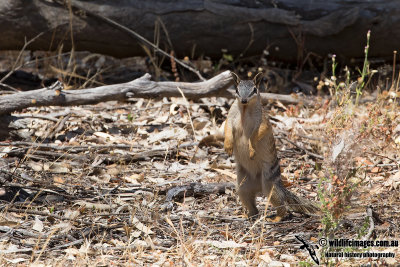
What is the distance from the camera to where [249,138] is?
4.75m

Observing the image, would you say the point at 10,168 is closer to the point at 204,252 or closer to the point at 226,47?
the point at 204,252

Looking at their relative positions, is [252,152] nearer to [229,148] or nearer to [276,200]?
[229,148]

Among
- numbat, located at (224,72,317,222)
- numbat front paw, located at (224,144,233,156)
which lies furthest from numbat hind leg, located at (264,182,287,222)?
numbat front paw, located at (224,144,233,156)

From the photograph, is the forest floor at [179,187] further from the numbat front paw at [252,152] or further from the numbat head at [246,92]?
the numbat head at [246,92]

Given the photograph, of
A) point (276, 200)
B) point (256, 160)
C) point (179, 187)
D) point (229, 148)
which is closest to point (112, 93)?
point (179, 187)

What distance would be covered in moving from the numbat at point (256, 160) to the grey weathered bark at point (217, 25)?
3261mm

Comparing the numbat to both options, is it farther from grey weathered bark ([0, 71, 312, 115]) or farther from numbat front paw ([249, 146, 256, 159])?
grey weathered bark ([0, 71, 312, 115])

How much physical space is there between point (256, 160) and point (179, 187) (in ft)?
2.60

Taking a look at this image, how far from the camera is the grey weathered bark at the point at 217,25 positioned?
298 inches

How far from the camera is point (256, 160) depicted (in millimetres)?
4809

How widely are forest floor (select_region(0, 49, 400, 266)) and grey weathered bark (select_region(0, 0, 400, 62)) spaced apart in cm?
105

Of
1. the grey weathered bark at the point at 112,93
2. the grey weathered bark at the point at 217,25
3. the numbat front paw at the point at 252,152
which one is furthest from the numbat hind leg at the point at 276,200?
the grey weathered bark at the point at 217,25

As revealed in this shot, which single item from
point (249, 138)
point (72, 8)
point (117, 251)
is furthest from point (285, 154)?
point (72, 8)

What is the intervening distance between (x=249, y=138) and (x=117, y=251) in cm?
152
